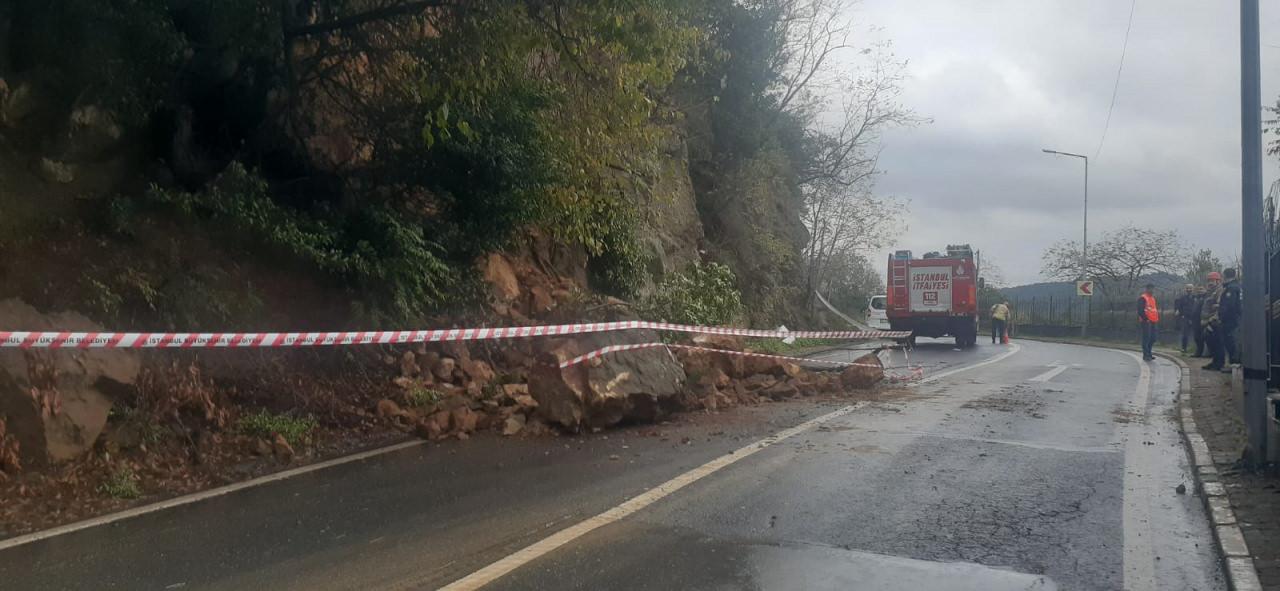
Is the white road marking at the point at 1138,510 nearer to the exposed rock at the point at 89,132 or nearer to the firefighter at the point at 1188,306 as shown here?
the exposed rock at the point at 89,132

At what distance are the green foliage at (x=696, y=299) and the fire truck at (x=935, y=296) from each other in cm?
953

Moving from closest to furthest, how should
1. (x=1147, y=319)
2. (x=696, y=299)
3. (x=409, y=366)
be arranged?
1. (x=409, y=366)
2. (x=696, y=299)
3. (x=1147, y=319)

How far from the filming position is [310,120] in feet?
41.2

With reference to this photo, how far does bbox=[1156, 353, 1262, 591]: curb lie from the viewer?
17.3 ft

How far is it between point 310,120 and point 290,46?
70.6 inches

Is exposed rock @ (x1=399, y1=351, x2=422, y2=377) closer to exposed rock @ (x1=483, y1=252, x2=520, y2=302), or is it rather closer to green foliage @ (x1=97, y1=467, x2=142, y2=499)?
exposed rock @ (x1=483, y1=252, x2=520, y2=302)

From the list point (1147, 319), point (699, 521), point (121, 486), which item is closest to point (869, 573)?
point (699, 521)

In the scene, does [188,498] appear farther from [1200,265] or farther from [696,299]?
[1200,265]

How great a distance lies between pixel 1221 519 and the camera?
21.1 ft

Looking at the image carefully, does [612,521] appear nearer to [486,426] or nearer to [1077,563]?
[1077,563]

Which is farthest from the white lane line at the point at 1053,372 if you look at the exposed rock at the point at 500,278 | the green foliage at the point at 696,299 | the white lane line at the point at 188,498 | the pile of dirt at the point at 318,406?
the white lane line at the point at 188,498

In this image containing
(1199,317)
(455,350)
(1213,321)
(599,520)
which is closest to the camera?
(599,520)

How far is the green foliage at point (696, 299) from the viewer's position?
60.5 feet

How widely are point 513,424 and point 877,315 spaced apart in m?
27.8
